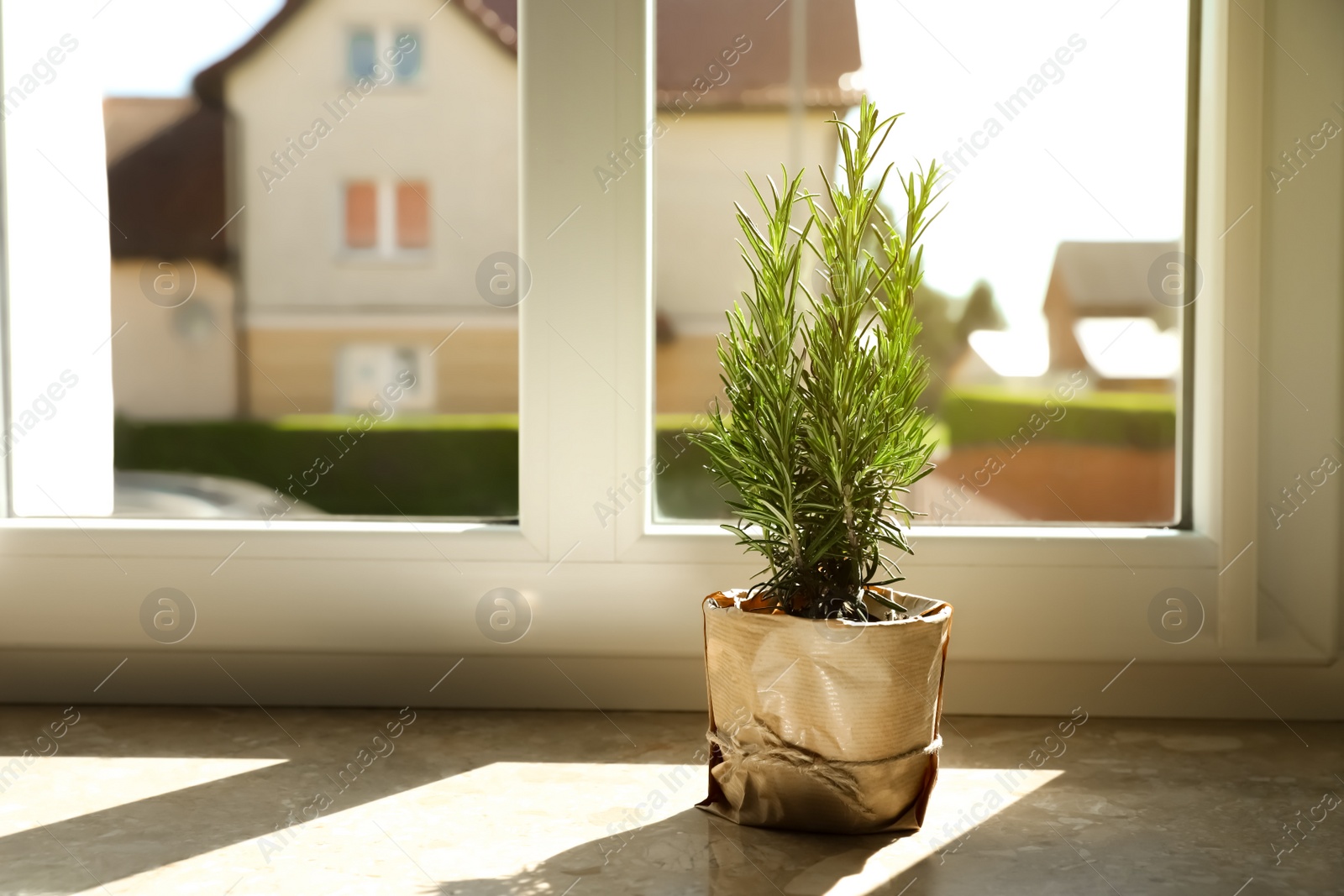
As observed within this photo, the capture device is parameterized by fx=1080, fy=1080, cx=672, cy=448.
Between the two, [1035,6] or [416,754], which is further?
[1035,6]

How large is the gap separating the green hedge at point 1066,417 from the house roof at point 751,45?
1.23 feet

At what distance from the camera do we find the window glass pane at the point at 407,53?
123 cm

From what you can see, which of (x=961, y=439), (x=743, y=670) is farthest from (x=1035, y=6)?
(x=743, y=670)

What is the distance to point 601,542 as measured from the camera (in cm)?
119

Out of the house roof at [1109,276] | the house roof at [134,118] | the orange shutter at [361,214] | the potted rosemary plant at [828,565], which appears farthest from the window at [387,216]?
the house roof at [1109,276]

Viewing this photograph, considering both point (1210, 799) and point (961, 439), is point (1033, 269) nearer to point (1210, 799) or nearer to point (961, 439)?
point (961, 439)

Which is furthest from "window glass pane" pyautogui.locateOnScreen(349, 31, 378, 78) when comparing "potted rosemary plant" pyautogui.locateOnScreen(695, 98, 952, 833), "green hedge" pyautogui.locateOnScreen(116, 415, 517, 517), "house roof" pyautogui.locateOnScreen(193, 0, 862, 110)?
"potted rosemary plant" pyautogui.locateOnScreen(695, 98, 952, 833)

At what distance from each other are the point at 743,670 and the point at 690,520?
401mm

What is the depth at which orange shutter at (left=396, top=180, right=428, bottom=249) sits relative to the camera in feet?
4.09

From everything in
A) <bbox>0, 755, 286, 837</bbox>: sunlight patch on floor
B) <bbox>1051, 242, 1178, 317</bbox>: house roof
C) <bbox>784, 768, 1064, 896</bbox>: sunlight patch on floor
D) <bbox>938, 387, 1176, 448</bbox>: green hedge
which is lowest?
<bbox>784, 768, 1064, 896</bbox>: sunlight patch on floor

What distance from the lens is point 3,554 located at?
121 centimetres

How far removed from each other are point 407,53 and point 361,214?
0.62 feet

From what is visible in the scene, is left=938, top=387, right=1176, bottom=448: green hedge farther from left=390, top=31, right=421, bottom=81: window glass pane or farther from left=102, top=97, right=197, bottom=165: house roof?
left=102, top=97, right=197, bottom=165: house roof

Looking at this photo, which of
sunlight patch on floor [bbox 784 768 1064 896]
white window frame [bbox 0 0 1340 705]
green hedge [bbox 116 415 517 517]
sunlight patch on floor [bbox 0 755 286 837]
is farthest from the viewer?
green hedge [bbox 116 415 517 517]
